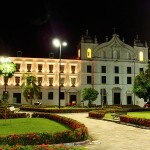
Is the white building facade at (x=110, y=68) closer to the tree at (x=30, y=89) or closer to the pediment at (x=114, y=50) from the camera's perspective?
the pediment at (x=114, y=50)

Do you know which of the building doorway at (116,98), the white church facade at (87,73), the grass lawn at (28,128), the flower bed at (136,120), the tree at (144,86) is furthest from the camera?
the building doorway at (116,98)

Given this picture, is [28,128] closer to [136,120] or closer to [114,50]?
[136,120]

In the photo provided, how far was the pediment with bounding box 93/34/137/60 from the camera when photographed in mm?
73812

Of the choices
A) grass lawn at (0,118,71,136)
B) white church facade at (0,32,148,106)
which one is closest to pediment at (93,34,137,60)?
white church facade at (0,32,148,106)

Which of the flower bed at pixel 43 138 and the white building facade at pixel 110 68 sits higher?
the white building facade at pixel 110 68

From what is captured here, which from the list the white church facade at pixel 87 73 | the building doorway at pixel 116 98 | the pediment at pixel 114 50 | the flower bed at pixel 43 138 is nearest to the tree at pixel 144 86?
the white church facade at pixel 87 73

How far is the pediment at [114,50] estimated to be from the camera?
73.8 meters

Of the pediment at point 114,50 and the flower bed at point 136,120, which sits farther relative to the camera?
the pediment at point 114,50

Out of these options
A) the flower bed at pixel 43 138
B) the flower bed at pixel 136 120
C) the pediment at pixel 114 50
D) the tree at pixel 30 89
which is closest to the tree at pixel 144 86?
the tree at pixel 30 89

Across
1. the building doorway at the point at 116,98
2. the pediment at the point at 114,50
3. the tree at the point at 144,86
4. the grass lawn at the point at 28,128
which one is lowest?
the grass lawn at the point at 28,128

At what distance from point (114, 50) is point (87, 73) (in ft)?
28.6

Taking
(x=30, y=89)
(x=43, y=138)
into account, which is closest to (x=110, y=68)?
(x=30, y=89)

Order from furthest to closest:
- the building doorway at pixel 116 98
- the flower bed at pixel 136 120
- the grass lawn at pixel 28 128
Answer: the building doorway at pixel 116 98 < the flower bed at pixel 136 120 < the grass lawn at pixel 28 128

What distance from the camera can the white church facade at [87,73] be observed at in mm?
70250
